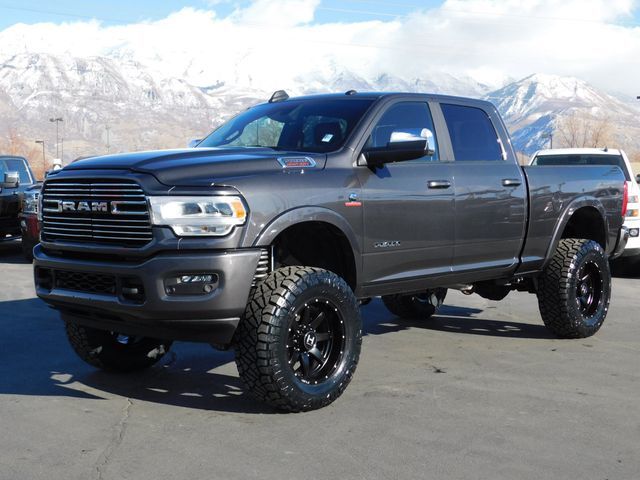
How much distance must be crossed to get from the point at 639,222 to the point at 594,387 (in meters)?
6.36

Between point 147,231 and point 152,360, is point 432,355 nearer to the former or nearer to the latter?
point 152,360

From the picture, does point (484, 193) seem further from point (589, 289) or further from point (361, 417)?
point (361, 417)

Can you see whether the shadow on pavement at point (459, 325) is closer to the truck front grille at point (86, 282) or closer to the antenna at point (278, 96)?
the antenna at point (278, 96)

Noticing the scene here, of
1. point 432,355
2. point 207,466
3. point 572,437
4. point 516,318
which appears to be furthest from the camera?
point 516,318

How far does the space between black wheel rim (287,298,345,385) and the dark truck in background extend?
10.5 meters

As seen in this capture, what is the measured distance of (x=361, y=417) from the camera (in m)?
5.06

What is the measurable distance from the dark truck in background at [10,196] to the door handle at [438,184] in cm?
1015

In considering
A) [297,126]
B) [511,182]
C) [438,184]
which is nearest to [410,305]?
[511,182]

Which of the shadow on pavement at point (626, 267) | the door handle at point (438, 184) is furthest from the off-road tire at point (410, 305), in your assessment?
the shadow on pavement at point (626, 267)

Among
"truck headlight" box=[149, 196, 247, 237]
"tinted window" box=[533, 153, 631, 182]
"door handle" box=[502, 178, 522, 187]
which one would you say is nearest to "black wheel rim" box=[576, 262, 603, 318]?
"door handle" box=[502, 178, 522, 187]

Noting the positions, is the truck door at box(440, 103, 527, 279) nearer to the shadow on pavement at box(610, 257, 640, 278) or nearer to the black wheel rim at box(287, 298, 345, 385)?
the black wheel rim at box(287, 298, 345, 385)

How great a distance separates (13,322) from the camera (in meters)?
8.10

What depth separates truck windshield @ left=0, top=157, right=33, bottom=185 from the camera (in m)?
15.5

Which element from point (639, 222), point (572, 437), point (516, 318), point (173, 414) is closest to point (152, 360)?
point (173, 414)
